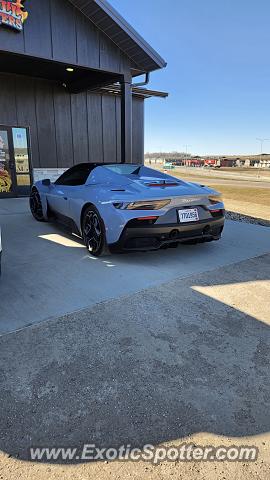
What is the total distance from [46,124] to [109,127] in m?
2.30

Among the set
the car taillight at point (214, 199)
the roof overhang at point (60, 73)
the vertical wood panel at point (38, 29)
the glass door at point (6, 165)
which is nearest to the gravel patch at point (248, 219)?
the car taillight at point (214, 199)

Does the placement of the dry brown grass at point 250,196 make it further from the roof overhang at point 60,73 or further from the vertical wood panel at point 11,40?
the vertical wood panel at point 11,40

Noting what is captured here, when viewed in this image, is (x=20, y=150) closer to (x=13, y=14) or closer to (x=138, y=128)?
(x=13, y=14)

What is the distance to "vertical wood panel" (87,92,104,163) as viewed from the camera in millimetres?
10914

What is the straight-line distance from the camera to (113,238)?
3986 mm

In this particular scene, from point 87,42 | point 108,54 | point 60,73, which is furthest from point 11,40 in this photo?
point 60,73

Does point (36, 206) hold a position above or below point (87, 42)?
below

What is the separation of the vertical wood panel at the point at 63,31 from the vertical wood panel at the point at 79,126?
3.72 metres

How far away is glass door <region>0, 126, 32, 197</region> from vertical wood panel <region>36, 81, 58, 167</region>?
18.1 inches

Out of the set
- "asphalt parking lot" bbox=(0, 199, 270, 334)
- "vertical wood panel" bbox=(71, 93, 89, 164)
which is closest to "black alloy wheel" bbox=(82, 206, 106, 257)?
"asphalt parking lot" bbox=(0, 199, 270, 334)

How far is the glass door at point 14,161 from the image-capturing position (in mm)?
9586

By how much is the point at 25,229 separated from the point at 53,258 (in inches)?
75.9

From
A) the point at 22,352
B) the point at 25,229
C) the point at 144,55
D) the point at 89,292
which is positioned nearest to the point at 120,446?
the point at 22,352

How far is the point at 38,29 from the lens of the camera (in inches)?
251
